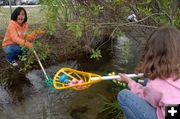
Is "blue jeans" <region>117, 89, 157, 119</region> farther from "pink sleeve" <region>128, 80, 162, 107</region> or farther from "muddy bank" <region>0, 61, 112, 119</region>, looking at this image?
"muddy bank" <region>0, 61, 112, 119</region>

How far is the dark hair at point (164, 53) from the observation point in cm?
227

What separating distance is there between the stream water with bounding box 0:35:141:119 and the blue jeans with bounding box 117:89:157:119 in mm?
1556

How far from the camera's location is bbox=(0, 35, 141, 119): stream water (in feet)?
13.4

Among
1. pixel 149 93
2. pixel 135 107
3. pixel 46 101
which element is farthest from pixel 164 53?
pixel 46 101

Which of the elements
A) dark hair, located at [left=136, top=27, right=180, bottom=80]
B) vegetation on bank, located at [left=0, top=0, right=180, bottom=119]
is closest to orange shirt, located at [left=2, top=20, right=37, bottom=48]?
vegetation on bank, located at [left=0, top=0, right=180, bottom=119]

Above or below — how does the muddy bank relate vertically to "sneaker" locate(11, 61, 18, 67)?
below

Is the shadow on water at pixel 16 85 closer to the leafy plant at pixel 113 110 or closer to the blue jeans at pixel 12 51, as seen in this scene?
the blue jeans at pixel 12 51

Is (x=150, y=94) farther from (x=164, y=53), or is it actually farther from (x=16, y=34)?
(x=16, y=34)

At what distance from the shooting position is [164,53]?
2279mm

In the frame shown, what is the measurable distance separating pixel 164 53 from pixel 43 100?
2.49 m

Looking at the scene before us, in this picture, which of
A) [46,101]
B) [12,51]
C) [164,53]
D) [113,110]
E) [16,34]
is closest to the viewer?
[164,53]

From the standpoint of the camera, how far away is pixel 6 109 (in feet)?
13.8

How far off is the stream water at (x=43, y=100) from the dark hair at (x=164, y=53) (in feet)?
5.98

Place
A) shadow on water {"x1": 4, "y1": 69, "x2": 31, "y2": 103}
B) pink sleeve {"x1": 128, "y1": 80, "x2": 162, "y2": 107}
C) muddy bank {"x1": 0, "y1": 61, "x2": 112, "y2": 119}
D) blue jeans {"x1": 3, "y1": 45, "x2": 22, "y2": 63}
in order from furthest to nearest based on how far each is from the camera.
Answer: blue jeans {"x1": 3, "y1": 45, "x2": 22, "y2": 63}, shadow on water {"x1": 4, "y1": 69, "x2": 31, "y2": 103}, muddy bank {"x1": 0, "y1": 61, "x2": 112, "y2": 119}, pink sleeve {"x1": 128, "y1": 80, "x2": 162, "y2": 107}
